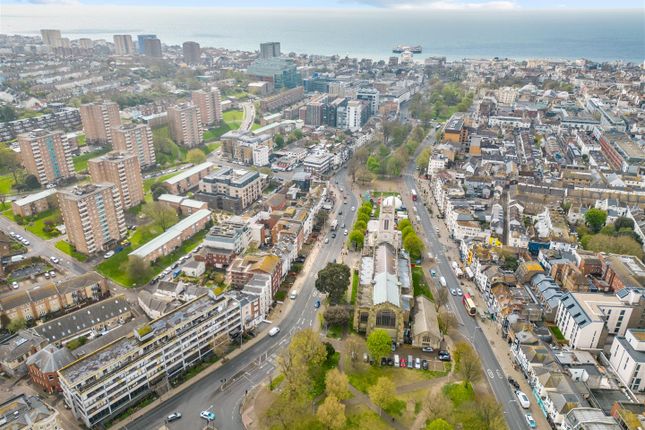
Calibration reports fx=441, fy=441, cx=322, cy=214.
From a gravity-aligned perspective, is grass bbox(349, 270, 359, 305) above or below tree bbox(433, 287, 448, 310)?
below

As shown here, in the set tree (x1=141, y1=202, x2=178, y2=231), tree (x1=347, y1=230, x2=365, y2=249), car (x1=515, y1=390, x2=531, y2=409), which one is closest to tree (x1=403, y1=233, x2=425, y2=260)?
tree (x1=347, y1=230, x2=365, y2=249)

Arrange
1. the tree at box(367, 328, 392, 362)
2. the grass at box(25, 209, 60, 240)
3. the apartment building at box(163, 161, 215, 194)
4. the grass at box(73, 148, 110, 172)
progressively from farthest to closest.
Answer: the grass at box(73, 148, 110, 172)
the apartment building at box(163, 161, 215, 194)
the grass at box(25, 209, 60, 240)
the tree at box(367, 328, 392, 362)

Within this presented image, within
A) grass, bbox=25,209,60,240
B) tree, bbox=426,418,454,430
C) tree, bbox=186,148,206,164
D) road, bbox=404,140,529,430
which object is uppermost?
tree, bbox=186,148,206,164

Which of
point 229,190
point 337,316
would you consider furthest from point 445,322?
point 229,190

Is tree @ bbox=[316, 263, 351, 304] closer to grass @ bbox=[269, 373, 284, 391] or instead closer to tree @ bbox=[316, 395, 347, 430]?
grass @ bbox=[269, 373, 284, 391]

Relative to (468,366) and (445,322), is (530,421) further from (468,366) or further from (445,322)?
(445,322)

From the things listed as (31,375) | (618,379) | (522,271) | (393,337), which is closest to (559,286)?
(522,271)
